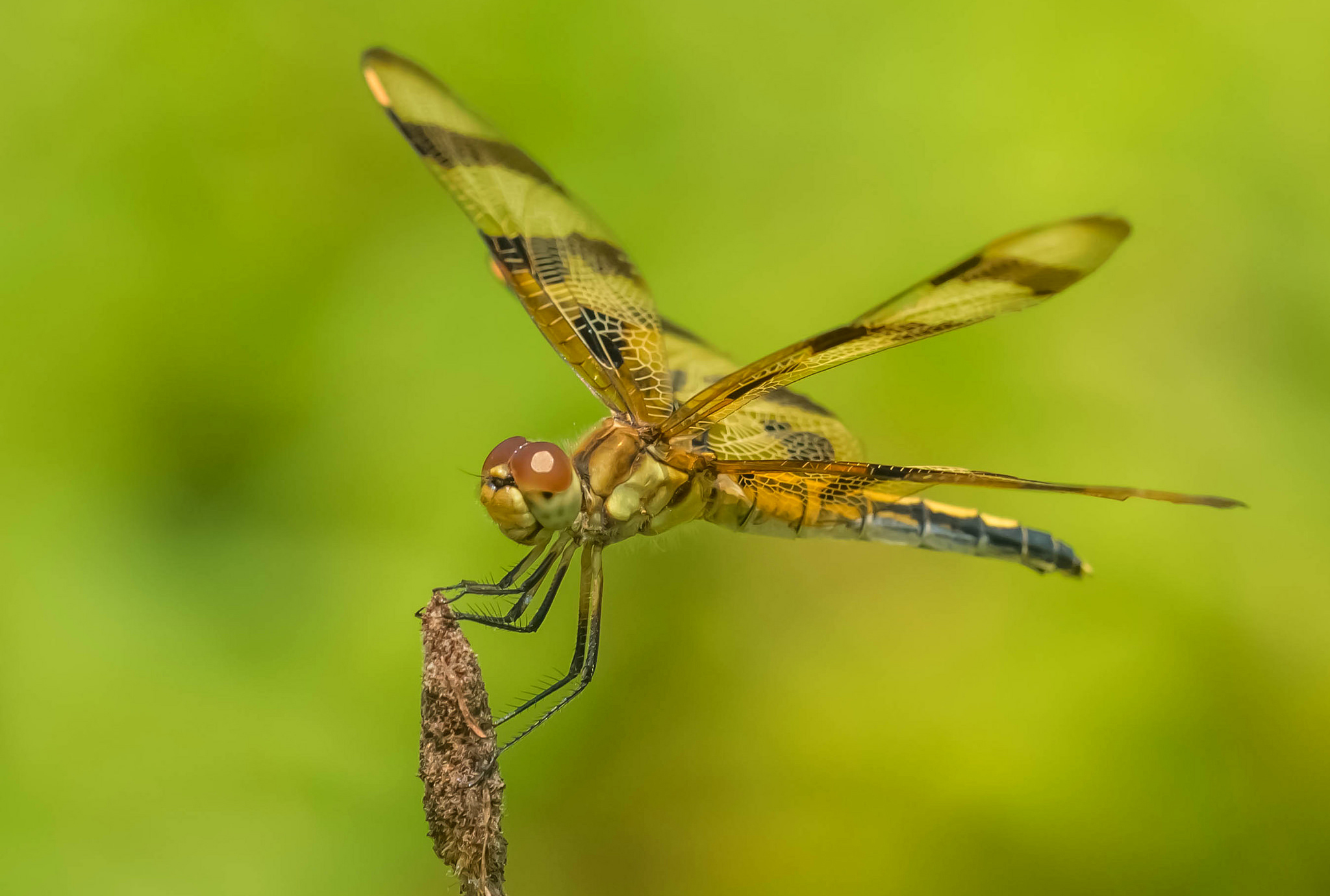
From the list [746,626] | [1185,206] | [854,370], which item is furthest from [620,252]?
[1185,206]

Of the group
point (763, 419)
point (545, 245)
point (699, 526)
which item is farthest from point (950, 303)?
point (545, 245)

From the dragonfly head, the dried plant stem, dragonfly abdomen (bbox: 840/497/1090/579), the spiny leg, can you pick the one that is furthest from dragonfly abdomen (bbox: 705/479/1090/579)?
the dried plant stem

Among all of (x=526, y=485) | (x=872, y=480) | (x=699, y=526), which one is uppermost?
→ (x=872, y=480)

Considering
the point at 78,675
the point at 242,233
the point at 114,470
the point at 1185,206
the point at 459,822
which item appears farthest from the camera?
the point at 1185,206

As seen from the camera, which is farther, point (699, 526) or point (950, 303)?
point (699, 526)

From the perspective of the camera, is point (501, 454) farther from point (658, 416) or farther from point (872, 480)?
point (872, 480)

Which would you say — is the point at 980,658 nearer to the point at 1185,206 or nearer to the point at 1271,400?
the point at 1271,400

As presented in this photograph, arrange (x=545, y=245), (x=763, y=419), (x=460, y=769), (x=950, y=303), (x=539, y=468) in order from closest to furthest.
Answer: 1. (x=460, y=769)
2. (x=539, y=468)
3. (x=950, y=303)
4. (x=545, y=245)
5. (x=763, y=419)

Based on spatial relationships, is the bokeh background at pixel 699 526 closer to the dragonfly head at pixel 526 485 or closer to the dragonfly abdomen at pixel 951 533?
the dragonfly abdomen at pixel 951 533
